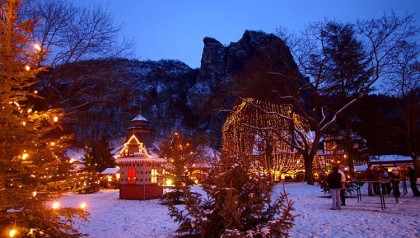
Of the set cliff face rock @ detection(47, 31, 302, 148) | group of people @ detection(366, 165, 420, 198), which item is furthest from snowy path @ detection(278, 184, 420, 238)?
cliff face rock @ detection(47, 31, 302, 148)

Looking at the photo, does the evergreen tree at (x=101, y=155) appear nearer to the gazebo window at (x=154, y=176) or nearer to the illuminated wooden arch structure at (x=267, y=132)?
the illuminated wooden arch structure at (x=267, y=132)

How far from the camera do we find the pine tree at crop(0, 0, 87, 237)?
19.5ft

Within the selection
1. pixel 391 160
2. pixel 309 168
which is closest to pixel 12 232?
pixel 309 168

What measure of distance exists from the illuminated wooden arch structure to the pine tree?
73.2 feet

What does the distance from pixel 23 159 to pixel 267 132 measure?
25753 mm

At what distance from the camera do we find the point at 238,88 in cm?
3706

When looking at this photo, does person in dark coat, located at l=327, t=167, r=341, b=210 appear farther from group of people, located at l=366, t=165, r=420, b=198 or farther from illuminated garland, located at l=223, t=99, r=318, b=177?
illuminated garland, located at l=223, t=99, r=318, b=177

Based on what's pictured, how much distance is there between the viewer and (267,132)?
30.4 metres

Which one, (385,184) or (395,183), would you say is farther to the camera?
(385,184)

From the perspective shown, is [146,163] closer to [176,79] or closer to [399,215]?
[399,215]

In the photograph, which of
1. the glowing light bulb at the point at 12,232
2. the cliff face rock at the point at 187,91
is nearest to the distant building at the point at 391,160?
the cliff face rock at the point at 187,91

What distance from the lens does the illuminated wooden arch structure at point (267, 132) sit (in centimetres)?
2905

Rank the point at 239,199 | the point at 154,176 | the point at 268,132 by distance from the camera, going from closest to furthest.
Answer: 1. the point at 239,199
2. the point at 154,176
3. the point at 268,132

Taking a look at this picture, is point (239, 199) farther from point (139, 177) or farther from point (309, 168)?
point (309, 168)
